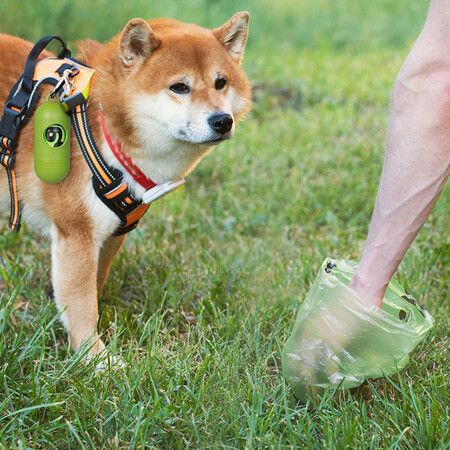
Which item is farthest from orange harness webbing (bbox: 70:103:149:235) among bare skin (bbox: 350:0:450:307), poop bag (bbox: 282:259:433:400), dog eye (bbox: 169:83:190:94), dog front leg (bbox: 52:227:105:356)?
bare skin (bbox: 350:0:450:307)

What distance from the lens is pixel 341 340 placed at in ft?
7.95

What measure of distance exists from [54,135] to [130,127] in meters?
0.26

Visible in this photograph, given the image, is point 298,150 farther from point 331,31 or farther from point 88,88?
point 331,31

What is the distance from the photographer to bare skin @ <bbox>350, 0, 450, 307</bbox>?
226 centimetres

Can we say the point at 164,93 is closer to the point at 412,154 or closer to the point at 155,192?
the point at 155,192

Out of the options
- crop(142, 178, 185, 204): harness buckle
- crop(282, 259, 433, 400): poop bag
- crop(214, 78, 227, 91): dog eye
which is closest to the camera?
crop(282, 259, 433, 400): poop bag

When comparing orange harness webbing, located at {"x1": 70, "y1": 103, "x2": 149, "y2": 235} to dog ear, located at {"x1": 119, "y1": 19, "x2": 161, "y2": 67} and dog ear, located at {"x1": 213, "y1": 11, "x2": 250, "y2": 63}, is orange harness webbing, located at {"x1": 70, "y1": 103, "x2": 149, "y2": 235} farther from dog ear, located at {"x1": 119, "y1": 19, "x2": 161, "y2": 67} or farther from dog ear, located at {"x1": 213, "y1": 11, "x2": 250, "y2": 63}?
dog ear, located at {"x1": 213, "y1": 11, "x2": 250, "y2": 63}

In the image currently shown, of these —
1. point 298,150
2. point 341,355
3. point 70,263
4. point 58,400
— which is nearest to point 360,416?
point 341,355

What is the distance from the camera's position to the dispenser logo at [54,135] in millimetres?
2734

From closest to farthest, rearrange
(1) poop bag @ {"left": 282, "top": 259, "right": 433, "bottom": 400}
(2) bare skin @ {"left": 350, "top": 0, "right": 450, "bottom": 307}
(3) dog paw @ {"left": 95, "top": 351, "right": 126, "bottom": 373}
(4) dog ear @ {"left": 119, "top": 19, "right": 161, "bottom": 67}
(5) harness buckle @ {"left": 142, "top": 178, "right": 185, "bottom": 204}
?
(2) bare skin @ {"left": 350, "top": 0, "right": 450, "bottom": 307}, (1) poop bag @ {"left": 282, "top": 259, "right": 433, "bottom": 400}, (3) dog paw @ {"left": 95, "top": 351, "right": 126, "bottom": 373}, (4) dog ear @ {"left": 119, "top": 19, "right": 161, "bottom": 67}, (5) harness buckle @ {"left": 142, "top": 178, "right": 185, "bottom": 204}

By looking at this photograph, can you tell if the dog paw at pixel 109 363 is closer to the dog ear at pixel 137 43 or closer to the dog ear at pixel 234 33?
the dog ear at pixel 137 43

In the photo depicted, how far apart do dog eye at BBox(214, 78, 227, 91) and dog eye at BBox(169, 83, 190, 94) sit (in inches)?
4.8

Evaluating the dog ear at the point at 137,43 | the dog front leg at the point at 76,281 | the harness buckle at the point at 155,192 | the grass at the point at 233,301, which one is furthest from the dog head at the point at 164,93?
the grass at the point at 233,301

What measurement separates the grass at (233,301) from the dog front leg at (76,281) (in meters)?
0.08
